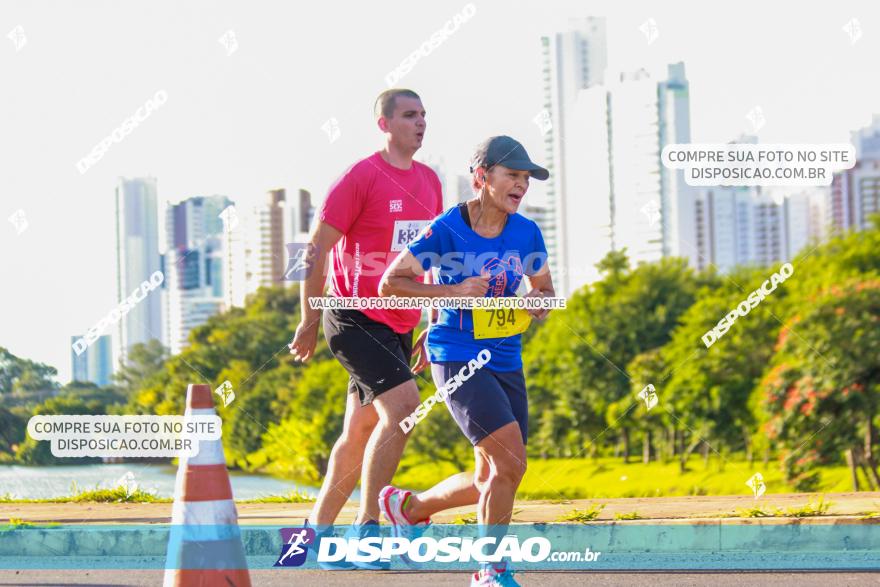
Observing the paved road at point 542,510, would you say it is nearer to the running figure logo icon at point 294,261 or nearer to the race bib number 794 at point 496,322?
the running figure logo icon at point 294,261

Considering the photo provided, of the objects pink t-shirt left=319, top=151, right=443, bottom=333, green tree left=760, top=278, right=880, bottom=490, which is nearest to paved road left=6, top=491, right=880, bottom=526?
pink t-shirt left=319, top=151, right=443, bottom=333

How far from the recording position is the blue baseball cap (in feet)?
16.1

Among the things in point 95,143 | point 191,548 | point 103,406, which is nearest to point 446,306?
point 191,548

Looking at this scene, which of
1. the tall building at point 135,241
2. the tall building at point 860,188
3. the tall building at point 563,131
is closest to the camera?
the tall building at point 135,241

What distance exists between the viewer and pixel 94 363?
596 inches

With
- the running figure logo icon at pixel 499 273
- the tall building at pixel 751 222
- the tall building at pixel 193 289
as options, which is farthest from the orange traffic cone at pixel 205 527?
the tall building at pixel 751 222

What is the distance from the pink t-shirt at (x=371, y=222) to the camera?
5809mm

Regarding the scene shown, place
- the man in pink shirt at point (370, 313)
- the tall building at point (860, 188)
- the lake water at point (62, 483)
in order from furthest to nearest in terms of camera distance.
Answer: the tall building at point (860, 188) < the lake water at point (62, 483) < the man in pink shirt at point (370, 313)

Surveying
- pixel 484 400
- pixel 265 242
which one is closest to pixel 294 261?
pixel 484 400

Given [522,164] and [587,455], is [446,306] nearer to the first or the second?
[522,164]

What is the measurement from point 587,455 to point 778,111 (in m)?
25.6

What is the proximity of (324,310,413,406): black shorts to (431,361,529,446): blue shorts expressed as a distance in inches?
29.8

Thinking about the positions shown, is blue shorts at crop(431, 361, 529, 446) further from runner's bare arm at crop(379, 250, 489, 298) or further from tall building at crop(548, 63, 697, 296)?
tall building at crop(548, 63, 697, 296)

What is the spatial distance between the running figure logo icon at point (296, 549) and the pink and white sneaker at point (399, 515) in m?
0.39
